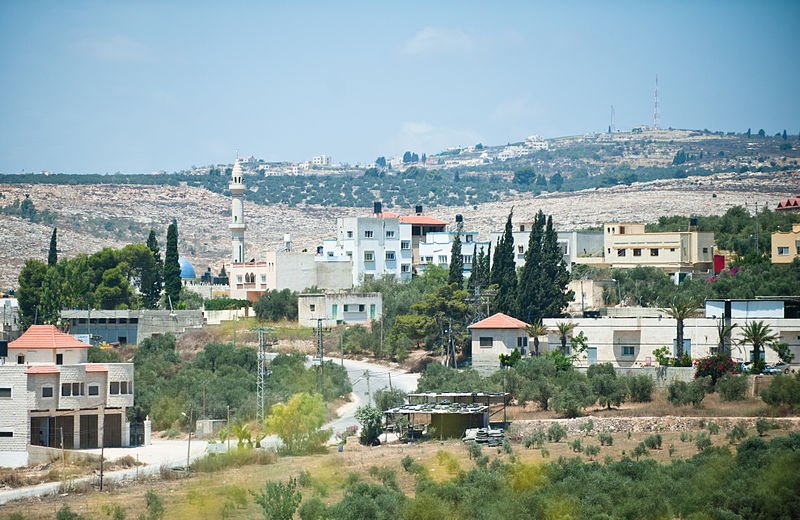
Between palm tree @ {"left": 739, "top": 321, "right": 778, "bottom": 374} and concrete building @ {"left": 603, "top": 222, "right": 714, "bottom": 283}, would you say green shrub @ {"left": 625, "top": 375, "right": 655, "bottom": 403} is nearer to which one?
palm tree @ {"left": 739, "top": 321, "right": 778, "bottom": 374}

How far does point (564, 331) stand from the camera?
67188mm

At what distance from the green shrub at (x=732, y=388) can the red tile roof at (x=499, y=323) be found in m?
12.7

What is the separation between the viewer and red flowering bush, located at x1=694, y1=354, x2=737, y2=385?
59.0m

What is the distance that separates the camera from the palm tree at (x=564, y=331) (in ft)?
220

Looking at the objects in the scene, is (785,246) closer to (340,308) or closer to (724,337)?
(724,337)

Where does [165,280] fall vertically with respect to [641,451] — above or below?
above

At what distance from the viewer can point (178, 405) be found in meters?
65.1

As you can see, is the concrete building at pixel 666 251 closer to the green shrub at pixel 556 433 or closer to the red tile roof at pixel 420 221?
the red tile roof at pixel 420 221

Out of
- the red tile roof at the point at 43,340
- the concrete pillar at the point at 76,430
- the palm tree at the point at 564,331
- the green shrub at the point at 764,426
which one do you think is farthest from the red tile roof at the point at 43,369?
the green shrub at the point at 764,426

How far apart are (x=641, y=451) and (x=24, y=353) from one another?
25.0 meters

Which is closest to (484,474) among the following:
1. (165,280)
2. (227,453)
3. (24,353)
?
(227,453)

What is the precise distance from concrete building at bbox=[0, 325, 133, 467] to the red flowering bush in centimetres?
2287

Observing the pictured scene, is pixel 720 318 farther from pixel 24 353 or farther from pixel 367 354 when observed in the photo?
pixel 24 353

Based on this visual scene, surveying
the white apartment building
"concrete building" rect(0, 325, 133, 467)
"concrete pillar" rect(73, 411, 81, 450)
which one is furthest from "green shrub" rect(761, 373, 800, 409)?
the white apartment building
